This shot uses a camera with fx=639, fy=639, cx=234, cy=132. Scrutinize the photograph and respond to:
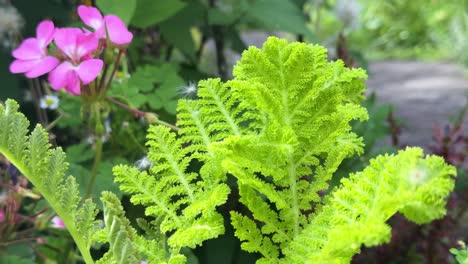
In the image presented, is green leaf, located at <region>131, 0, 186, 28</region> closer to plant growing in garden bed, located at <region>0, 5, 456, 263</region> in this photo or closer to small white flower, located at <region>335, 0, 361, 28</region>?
plant growing in garden bed, located at <region>0, 5, 456, 263</region>

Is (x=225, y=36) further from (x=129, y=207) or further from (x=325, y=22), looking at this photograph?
(x=325, y=22)

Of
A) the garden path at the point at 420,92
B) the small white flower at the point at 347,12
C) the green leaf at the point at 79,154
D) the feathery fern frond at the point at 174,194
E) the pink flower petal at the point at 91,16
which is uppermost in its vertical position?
the garden path at the point at 420,92

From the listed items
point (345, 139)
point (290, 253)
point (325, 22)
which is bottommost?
point (290, 253)

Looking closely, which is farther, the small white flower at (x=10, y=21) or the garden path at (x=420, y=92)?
the garden path at (x=420, y=92)

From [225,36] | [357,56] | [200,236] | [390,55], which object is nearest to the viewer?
[200,236]

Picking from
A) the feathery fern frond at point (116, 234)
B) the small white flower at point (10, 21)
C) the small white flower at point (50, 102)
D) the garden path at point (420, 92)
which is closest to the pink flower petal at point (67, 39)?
the feathery fern frond at point (116, 234)

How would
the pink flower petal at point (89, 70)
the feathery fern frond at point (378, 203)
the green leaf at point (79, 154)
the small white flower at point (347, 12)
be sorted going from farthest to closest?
the small white flower at point (347, 12) → the green leaf at point (79, 154) → the pink flower petal at point (89, 70) → the feathery fern frond at point (378, 203)

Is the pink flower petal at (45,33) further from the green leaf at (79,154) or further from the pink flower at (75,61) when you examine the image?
the green leaf at (79,154)

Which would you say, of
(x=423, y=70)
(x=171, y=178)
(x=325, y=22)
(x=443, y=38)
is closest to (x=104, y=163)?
(x=171, y=178)
